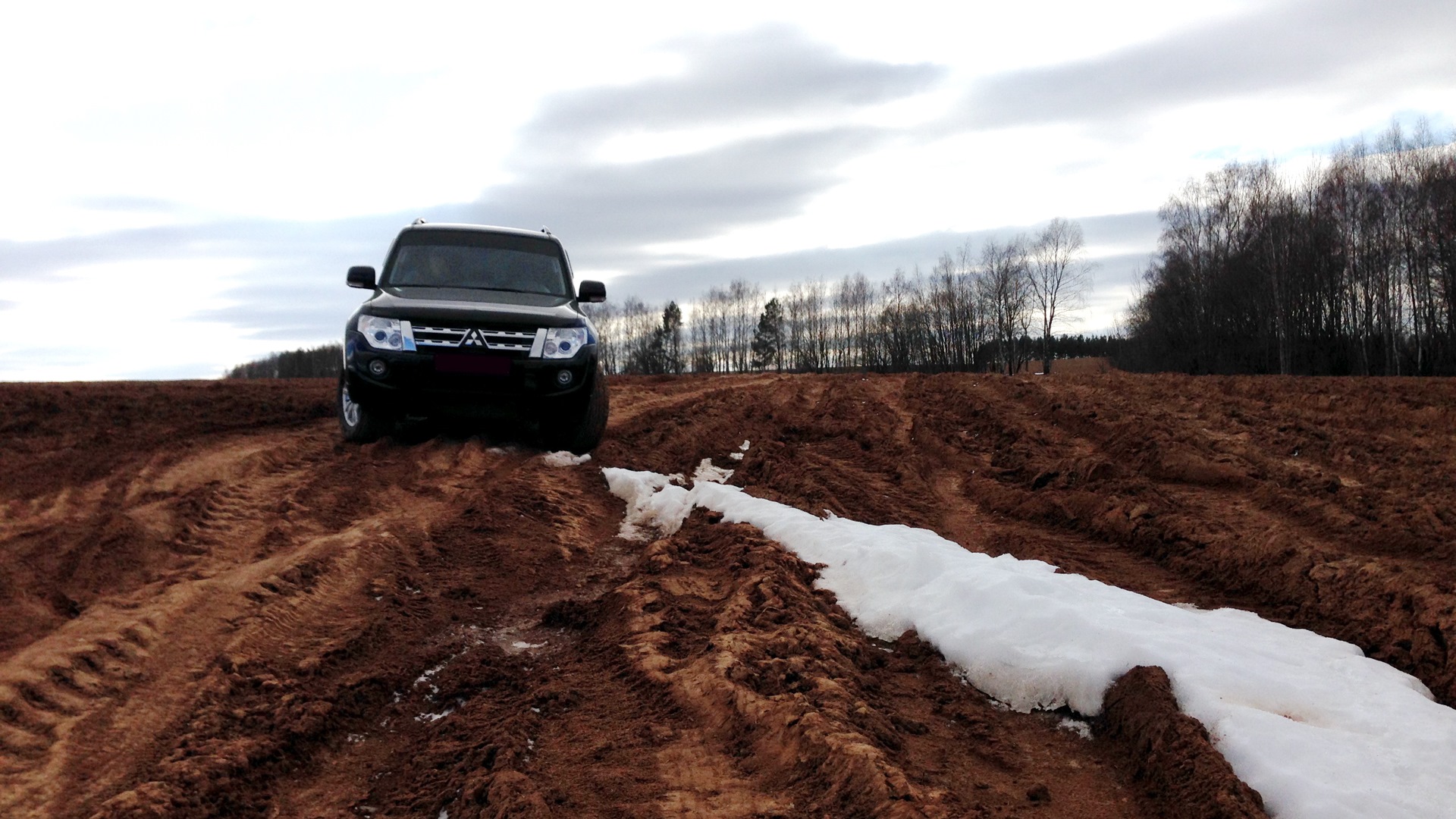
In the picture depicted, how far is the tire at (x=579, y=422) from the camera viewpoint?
8.15m

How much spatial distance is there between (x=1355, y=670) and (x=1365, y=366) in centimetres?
4861

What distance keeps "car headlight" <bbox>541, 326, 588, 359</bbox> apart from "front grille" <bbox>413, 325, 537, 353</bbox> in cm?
26

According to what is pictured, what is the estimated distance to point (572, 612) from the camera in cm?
489

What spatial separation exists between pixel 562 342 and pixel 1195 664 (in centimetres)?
557

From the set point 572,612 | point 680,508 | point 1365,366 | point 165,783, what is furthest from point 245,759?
point 1365,366

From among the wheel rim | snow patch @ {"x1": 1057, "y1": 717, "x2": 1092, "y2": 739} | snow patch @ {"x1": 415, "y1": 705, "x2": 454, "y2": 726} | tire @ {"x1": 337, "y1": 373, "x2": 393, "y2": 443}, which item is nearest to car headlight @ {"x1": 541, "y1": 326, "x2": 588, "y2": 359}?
tire @ {"x1": 337, "y1": 373, "x2": 393, "y2": 443}

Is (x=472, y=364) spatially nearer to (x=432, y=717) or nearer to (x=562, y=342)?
(x=562, y=342)

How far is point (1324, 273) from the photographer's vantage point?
4922 centimetres

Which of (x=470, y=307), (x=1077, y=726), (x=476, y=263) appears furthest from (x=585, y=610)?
(x=476, y=263)

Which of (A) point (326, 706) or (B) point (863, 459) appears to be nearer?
(A) point (326, 706)

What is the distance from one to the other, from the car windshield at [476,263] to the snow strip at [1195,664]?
4.36m

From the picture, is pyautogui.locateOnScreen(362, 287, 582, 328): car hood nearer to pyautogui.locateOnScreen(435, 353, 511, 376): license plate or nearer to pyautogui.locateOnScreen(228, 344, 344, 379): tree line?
pyautogui.locateOnScreen(435, 353, 511, 376): license plate

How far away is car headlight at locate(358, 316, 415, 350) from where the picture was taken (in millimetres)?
7477

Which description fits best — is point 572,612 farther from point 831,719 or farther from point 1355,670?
point 1355,670
